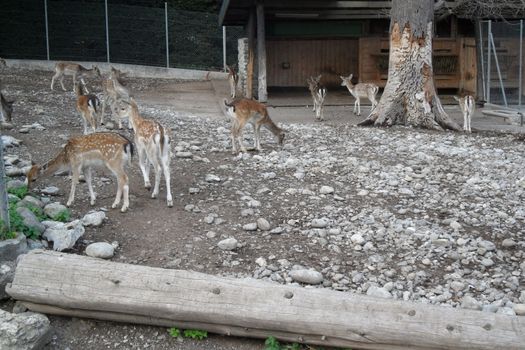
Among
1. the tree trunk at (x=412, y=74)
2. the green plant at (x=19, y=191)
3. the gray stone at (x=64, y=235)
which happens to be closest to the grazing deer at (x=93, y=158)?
the green plant at (x=19, y=191)

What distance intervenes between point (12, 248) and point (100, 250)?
90 centimetres

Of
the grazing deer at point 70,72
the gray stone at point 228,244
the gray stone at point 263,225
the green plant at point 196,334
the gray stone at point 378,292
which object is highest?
the grazing deer at point 70,72

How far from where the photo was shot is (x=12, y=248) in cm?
665

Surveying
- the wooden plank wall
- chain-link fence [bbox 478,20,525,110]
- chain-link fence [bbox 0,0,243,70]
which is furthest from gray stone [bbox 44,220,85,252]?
chain-link fence [bbox 0,0,243,70]

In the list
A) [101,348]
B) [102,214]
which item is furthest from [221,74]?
[101,348]

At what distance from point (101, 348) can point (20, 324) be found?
73cm

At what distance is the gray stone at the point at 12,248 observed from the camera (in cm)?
657

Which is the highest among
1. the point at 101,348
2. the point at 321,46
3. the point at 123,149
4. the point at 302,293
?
the point at 321,46

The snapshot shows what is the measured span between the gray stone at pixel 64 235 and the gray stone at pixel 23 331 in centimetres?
142

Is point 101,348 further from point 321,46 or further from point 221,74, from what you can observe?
point 221,74

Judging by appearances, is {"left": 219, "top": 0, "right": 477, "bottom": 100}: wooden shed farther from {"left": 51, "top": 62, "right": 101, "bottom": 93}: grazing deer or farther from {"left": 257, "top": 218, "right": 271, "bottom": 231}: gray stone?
{"left": 257, "top": 218, "right": 271, "bottom": 231}: gray stone

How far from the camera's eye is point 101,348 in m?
6.02

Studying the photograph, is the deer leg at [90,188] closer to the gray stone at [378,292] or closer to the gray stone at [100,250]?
the gray stone at [100,250]

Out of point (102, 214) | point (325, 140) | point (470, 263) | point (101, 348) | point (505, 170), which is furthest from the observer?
point (325, 140)
